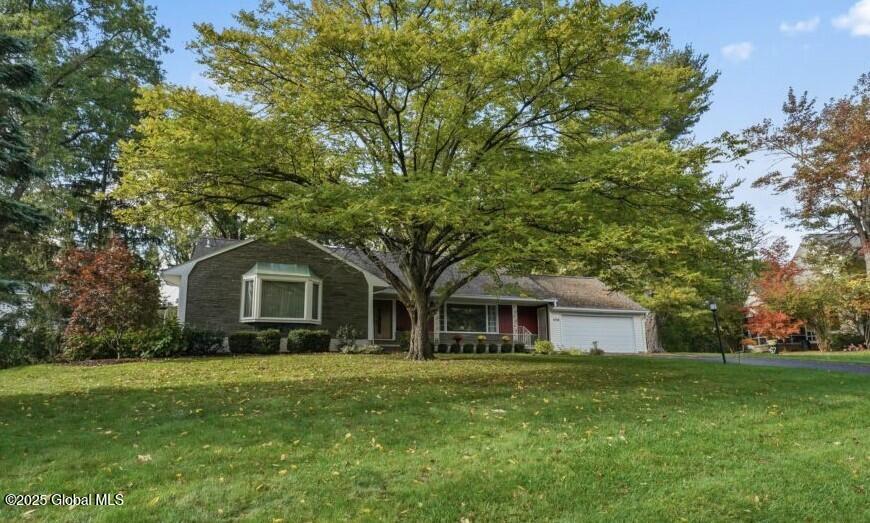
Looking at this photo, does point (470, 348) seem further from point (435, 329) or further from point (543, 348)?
point (543, 348)

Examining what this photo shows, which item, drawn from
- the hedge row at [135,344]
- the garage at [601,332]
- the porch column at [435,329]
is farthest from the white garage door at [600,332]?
the hedge row at [135,344]

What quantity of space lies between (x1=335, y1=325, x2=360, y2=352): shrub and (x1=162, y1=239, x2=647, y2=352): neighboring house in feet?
1.78

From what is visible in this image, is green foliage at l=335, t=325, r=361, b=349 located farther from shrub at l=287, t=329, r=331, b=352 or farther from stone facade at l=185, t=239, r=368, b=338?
shrub at l=287, t=329, r=331, b=352

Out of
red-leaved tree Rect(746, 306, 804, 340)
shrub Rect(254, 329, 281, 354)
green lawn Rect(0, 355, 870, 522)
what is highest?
red-leaved tree Rect(746, 306, 804, 340)

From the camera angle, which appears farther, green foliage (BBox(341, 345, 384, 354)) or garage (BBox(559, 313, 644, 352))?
garage (BBox(559, 313, 644, 352))

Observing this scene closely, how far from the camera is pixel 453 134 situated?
1345cm

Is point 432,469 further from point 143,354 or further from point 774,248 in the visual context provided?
point 774,248

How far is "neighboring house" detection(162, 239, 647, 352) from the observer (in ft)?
65.1

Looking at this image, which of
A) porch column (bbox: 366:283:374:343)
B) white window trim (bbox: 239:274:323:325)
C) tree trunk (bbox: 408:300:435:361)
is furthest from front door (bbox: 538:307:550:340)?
tree trunk (bbox: 408:300:435:361)

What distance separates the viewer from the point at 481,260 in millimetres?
11961

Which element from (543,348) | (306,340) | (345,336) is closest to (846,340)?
(543,348)

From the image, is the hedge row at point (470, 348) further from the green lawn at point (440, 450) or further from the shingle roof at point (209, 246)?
the green lawn at point (440, 450)

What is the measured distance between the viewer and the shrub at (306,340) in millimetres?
18766

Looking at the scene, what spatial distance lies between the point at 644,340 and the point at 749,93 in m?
17.2
